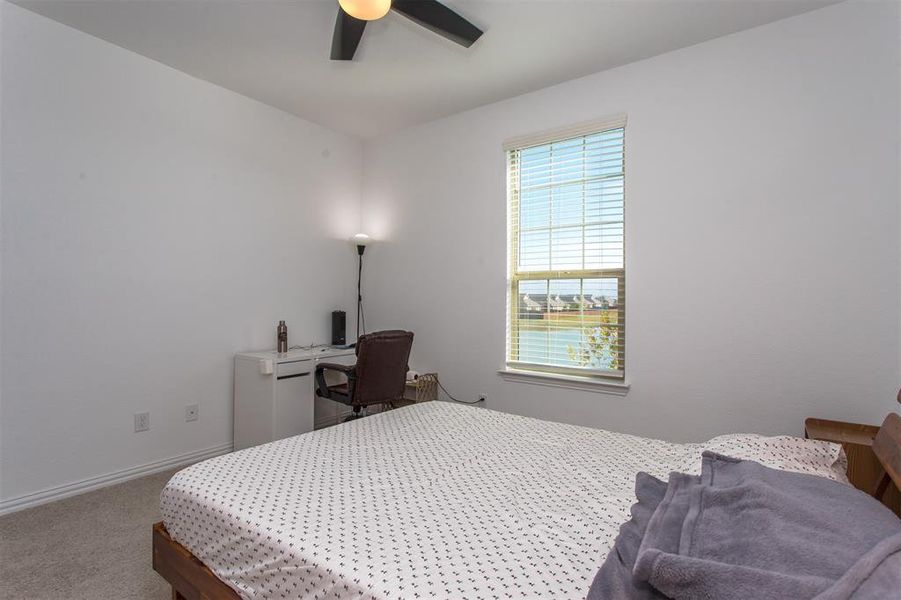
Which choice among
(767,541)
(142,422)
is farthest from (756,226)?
(142,422)

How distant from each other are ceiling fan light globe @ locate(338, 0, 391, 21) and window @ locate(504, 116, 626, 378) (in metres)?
1.64

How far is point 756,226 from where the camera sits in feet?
8.46

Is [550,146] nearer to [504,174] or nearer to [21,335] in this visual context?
[504,174]

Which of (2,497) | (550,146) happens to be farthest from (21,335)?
(550,146)

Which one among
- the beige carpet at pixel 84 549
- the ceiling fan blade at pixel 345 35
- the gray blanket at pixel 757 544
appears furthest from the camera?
the ceiling fan blade at pixel 345 35

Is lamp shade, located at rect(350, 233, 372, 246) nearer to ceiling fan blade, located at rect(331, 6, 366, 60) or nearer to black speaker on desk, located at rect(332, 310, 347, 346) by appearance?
black speaker on desk, located at rect(332, 310, 347, 346)

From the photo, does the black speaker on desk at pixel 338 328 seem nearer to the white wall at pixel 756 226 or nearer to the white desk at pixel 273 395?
the white desk at pixel 273 395

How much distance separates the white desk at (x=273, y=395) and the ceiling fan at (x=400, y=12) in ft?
6.91

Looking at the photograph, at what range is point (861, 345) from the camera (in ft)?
7.59

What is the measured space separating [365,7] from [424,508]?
2095 mm

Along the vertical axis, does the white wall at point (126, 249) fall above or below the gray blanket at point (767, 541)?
above

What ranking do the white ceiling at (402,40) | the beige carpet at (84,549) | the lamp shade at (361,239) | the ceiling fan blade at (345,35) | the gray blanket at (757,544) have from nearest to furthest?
the gray blanket at (757,544) < the beige carpet at (84,549) < the ceiling fan blade at (345,35) < the white ceiling at (402,40) < the lamp shade at (361,239)

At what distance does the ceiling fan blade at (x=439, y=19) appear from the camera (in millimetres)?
2182

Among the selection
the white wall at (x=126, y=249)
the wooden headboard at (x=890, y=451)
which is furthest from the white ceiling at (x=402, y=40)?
the wooden headboard at (x=890, y=451)
